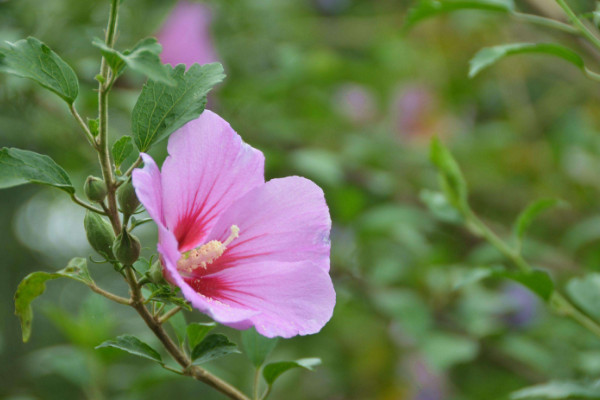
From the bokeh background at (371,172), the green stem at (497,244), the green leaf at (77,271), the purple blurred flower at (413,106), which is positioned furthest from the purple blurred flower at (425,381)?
the green leaf at (77,271)

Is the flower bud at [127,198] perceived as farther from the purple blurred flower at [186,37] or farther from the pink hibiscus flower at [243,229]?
the purple blurred flower at [186,37]

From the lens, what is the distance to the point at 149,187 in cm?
52

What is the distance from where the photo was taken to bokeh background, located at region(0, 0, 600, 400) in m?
1.39

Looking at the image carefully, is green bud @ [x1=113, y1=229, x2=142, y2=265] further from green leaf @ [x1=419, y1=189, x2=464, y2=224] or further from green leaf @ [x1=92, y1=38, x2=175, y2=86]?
green leaf @ [x1=419, y1=189, x2=464, y2=224]

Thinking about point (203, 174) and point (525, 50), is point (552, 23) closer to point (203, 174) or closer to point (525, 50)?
point (525, 50)

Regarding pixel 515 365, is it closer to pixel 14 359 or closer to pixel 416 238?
pixel 416 238

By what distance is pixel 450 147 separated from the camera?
199 cm

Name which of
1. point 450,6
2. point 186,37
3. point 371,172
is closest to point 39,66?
point 450,6

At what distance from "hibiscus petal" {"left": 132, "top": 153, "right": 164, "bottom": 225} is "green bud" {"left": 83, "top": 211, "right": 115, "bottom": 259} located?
46 millimetres

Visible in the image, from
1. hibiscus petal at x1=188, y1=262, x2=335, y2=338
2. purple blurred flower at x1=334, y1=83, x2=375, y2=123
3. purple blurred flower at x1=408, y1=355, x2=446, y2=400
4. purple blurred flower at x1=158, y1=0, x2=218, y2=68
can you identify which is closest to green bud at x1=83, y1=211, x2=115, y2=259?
hibiscus petal at x1=188, y1=262, x2=335, y2=338

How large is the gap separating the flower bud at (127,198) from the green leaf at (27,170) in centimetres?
5

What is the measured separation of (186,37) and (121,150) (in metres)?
1.06

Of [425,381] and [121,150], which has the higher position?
[121,150]

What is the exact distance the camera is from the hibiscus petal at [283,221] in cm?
61
